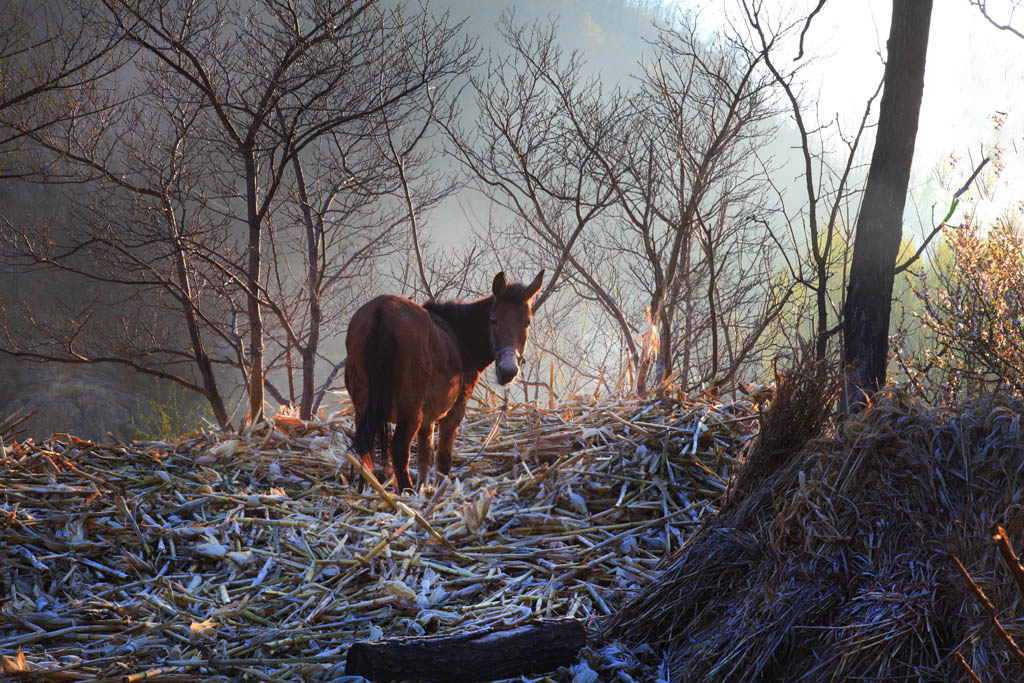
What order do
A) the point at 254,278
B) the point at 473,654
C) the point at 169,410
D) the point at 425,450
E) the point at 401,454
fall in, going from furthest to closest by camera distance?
the point at 169,410 → the point at 254,278 → the point at 425,450 → the point at 401,454 → the point at 473,654

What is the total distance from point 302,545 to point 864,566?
2472 millimetres

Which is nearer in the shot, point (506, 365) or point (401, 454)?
point (401, 454)

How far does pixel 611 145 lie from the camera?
11.3 meters

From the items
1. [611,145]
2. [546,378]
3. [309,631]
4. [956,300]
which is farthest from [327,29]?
[546,378]

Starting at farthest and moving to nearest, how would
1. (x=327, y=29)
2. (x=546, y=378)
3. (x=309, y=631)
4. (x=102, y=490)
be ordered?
(x=546, y=378) → (x=327, y=29) → (x=102, y=490) → (x=309, y=631)

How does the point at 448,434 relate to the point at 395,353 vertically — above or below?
below

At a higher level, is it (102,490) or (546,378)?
(546,378)

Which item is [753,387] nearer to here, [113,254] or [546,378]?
[113,254]

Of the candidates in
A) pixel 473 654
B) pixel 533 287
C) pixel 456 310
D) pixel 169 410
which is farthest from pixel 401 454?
pixel 169 410

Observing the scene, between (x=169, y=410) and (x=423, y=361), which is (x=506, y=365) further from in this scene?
(x=169, y=410)

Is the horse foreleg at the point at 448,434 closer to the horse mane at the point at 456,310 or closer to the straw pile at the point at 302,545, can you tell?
the horse mane at the point at 456,310

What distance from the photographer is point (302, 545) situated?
11.6 ft

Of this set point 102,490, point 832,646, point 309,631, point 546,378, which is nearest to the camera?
point 832,646

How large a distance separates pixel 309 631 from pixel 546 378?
74.0ft
